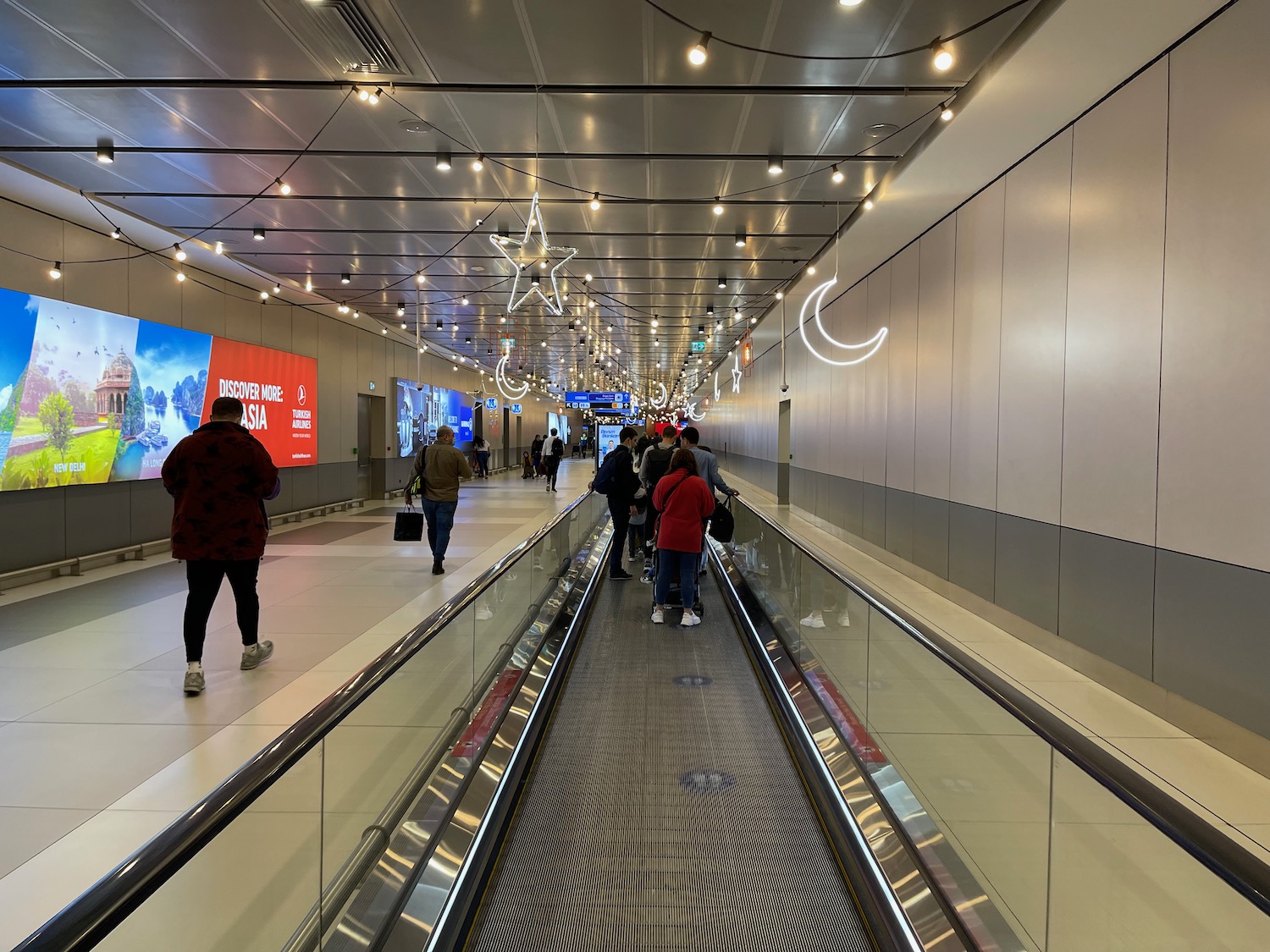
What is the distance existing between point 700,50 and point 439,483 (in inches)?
217

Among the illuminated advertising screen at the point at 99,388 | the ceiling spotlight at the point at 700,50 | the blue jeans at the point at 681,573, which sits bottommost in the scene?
the blue jeans at the point at 681,573

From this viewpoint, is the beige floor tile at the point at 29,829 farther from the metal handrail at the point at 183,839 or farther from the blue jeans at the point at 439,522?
the blue jeans at the point at 439,522

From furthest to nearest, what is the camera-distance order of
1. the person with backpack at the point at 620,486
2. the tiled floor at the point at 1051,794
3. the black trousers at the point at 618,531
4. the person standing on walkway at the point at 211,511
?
the black trousers at the point at 618,531 → the person with backpack at the point at 620,486 → the person standing on walkway at the point at 211,511 → the tiled floor at the point at 1051,794

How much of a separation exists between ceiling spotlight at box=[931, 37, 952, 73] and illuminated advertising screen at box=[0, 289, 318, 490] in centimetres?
928

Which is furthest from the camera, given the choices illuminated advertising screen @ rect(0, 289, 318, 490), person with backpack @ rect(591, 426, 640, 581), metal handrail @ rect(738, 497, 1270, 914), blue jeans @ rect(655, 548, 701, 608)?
illuminated advertising screen @ rect(0, 289, 318, 490)

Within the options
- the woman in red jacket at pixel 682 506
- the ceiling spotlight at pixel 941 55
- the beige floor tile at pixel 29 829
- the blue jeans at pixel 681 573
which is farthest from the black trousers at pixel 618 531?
the beige floor tile at pixel 29 829

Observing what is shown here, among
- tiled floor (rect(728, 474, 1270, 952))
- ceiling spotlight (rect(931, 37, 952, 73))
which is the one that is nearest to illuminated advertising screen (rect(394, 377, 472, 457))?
ceiling spotlight (rect(931, 37, 952, 73))

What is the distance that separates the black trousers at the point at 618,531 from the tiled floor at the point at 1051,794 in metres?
3.06

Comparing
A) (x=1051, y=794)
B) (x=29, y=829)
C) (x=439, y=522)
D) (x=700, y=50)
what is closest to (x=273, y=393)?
(x=439, y=522)

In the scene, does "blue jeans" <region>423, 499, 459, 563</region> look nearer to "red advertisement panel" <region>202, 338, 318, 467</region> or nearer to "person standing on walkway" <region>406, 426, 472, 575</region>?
"person standing on walkway" <region>406, 426, 472, 575</region>

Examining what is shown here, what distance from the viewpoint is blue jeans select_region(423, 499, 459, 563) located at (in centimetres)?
888

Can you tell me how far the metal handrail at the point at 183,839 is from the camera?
112 centimetres

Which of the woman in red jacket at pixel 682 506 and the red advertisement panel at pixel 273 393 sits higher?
the red advertisement panel at pixel 273 393

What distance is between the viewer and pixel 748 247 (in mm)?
11164
